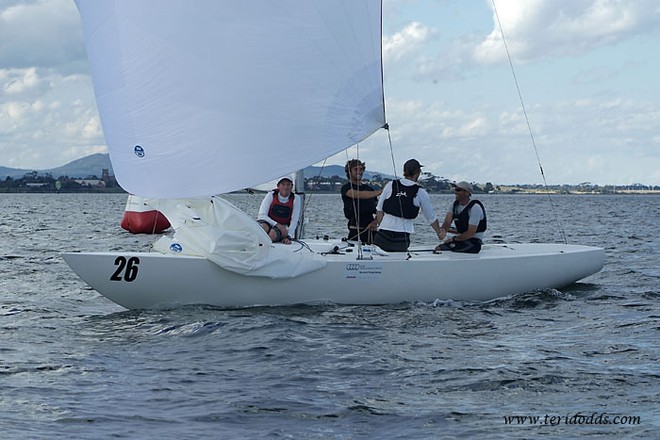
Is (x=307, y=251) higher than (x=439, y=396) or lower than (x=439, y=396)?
higher

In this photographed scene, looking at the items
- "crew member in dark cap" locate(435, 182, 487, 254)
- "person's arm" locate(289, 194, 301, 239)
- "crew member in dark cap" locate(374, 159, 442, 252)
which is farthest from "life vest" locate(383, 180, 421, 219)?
"person's arm" locate(289, 194, 301, 239)

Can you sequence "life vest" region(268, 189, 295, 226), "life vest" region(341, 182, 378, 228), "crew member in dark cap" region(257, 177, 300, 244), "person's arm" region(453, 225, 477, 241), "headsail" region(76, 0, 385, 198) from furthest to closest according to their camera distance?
1. "life vest" region(341, 182, 378, 228)
2. "life vest" region(268, 189, 295, 226)
3. "crew member in dark cap" region(257, 177, 300, 244)
4. "person's arm" region(453, 225, 477, 241)
5. "headsail" region(76, 0, 385, 198)

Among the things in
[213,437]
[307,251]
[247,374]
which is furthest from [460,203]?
[213,437]

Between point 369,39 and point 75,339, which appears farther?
point 369,39

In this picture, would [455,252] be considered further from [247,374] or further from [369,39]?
[247,374]

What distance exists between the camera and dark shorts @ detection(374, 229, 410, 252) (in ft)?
31.2

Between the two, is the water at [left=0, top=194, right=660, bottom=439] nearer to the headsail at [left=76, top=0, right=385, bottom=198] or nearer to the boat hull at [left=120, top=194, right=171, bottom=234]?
the headsail at [left=76, top=0, right=385, bottom=198]

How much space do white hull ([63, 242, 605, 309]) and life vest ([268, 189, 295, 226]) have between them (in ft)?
3.05

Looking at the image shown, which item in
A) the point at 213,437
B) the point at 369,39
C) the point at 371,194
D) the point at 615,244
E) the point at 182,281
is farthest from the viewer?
the point at 615,244

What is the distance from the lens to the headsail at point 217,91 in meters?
8.62

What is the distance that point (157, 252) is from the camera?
29.9ft

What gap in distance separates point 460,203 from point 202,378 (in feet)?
13.6

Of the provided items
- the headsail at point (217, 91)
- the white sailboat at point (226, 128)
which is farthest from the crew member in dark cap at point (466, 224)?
the headsail at point (217, 91)

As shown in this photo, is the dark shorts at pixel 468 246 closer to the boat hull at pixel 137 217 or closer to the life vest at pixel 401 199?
the life vest at pixel 401 199
